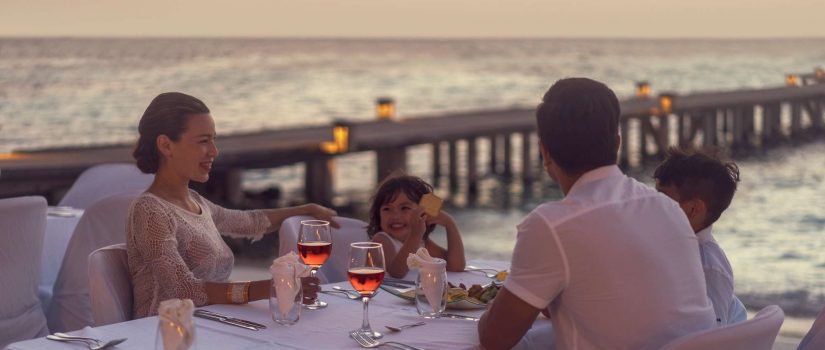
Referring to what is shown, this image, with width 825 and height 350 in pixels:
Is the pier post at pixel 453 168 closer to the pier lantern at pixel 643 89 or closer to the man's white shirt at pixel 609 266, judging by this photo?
the pier lantern at pixel 643 89

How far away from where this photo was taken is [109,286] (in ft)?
9.98

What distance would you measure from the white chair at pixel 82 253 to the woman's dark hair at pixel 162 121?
1.02 m

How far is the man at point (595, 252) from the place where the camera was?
223 cm

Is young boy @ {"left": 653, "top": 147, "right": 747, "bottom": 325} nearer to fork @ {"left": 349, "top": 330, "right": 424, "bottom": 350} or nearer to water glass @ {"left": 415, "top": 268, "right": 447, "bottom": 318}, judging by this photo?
water glass @ {"left": 415, "top": 268, "right": 447, "bottom": 318}

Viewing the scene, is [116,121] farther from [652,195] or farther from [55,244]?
[652,195]

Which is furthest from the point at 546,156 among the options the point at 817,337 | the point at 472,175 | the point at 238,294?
the point at 472,175

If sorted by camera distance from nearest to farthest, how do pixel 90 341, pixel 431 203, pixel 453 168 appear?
1. pixel 90 341
2. pixel 431 203
3. pixel 453 168

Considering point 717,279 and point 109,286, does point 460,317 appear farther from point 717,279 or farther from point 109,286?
point 109,286

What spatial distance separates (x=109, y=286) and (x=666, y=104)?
21.0 metres

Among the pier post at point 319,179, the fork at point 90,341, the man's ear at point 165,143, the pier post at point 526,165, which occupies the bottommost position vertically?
the pier post at point 526,165

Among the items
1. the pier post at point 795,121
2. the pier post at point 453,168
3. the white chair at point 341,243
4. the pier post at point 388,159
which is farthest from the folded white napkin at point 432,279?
the pier post at point 795,121

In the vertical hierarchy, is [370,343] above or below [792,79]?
above

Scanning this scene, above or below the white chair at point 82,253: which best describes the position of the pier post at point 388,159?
below

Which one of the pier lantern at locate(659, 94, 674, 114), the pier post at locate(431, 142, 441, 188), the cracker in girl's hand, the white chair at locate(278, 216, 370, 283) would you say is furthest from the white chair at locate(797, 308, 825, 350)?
the pier lantern at locate(659, 94, 674, 114)
